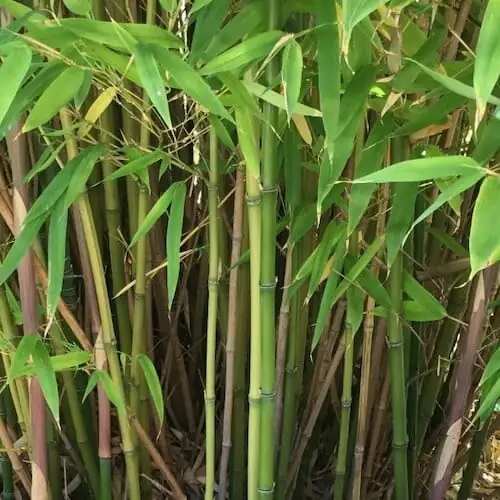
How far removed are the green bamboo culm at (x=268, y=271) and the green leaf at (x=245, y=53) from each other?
4 centimetres

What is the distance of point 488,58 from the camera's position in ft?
1.35

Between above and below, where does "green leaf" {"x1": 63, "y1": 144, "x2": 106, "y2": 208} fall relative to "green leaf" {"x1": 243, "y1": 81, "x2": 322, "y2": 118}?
below

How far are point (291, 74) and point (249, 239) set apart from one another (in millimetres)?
272

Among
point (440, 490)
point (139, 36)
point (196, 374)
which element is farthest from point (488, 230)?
point (196, 374)

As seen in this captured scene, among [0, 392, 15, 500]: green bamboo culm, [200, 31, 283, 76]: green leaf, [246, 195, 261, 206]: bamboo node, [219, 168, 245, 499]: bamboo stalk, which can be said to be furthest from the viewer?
[0, 392, 15, 500]: green bamboo culm

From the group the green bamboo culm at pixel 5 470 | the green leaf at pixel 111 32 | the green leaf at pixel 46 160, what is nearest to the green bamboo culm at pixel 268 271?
the green leaf at pixel 111 32

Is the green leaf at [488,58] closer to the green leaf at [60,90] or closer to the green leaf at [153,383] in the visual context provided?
the green leaf at [60,90]

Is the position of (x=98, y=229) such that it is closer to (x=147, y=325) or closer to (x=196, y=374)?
(x=147, y=325)

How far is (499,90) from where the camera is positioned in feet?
1.86

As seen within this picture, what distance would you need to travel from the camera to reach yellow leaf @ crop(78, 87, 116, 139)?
0.61m

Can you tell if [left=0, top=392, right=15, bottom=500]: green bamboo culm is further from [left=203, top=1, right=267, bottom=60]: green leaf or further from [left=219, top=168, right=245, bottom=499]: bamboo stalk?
[left=203, top=1, right=267, bottom=60]: green leaf

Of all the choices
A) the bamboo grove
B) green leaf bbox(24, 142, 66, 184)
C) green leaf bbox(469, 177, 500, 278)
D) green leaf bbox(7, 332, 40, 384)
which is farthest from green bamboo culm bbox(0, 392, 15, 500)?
green leaf bbox(469, 177, 500, 278)

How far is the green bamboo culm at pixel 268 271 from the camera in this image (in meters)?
0.58

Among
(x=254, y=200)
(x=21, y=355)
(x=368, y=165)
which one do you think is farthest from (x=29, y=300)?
(x=368, y=165)
